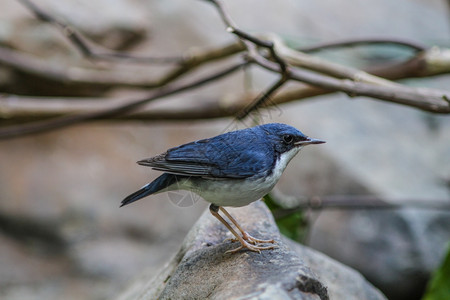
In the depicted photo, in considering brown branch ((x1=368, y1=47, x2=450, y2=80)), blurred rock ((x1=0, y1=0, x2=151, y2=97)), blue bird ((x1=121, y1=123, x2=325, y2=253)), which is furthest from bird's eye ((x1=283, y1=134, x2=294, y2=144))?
blurred rock ((x1=0, y1=0, x2=151, y2=97))

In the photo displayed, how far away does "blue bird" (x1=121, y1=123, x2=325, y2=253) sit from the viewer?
3.01 metres

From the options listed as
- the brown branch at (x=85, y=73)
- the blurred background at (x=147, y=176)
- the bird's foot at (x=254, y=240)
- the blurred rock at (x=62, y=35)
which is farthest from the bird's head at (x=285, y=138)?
the blurred rock at (x=62, y=35)

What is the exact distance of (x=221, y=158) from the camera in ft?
10.1

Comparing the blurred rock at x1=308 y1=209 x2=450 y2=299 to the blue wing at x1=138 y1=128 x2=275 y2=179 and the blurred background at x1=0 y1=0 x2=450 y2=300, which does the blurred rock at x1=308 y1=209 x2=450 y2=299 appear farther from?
the blue wing at x1=138 y1=128 x2=275 y2=179

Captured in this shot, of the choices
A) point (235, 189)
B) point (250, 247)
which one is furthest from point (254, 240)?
point (235, 189)

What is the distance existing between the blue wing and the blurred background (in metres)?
3.24

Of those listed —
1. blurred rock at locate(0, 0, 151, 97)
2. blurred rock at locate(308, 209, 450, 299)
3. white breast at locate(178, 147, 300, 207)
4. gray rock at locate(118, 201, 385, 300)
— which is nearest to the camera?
gray rock at locate(118, 201, 385, 300)

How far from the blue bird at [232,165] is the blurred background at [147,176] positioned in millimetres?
3242

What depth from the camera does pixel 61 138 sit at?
7387 millimetres

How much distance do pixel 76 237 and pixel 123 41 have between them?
295cm

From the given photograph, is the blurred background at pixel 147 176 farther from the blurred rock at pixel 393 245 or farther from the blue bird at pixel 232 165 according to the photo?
the blue bird at pixel 232 165

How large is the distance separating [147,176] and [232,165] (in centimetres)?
446

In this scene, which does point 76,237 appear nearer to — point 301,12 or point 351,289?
point 351,289

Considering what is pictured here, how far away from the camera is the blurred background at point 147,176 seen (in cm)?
650
